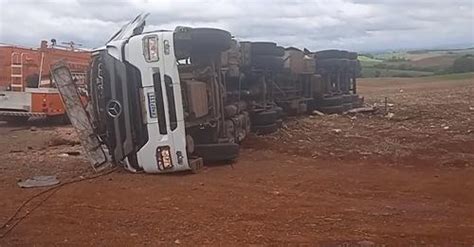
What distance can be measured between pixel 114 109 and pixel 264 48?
4.94m

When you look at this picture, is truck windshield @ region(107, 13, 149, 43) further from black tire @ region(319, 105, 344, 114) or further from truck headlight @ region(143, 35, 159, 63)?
black tire @ region(319, 105, 344, 114)

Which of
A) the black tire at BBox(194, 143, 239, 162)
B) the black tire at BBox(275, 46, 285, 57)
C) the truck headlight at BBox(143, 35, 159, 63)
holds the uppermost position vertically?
the truck headlight at BBox(143, 35, 159, 63)

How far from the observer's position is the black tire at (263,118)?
12.6 metres

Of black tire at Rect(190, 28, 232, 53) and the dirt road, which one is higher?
black tire at Rect(190, 28, 232, 53)

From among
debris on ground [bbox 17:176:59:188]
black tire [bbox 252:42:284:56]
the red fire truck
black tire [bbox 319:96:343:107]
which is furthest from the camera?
black tire [bbox 319:96:343:107]

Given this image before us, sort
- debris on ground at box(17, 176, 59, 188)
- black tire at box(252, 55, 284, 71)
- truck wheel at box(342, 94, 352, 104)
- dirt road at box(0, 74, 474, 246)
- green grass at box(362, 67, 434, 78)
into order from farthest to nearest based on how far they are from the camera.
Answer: green grass at box(362, 67, 434, 78), truck wheel at box(342, 94, 352, 104), black tire at box(252, 55, 284, 71), debris on ground at box(17, 176, 59, 188), dirt road at box(0, 74, 474, 246)

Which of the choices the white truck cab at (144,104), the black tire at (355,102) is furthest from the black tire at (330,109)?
the white truck cab at (144,104)

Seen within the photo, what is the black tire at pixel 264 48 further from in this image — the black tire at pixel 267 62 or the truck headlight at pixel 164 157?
the truck headlight at pixel 164 157

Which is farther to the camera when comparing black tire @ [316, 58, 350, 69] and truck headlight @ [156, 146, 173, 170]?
black tire @ [316, 58, 350, 69]

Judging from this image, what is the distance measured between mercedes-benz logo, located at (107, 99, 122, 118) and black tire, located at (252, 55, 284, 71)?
15.4 feet

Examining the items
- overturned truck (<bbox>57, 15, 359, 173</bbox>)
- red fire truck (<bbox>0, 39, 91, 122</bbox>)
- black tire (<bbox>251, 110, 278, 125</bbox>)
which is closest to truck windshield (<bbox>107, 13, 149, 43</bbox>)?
overturned truck (<bbox>57, 15, 359, 173</bbox>)

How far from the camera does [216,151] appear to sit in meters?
9.49

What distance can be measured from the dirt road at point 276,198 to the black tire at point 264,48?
64.5 inches

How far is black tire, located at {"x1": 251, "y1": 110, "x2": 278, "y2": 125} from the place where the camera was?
12648 mm
